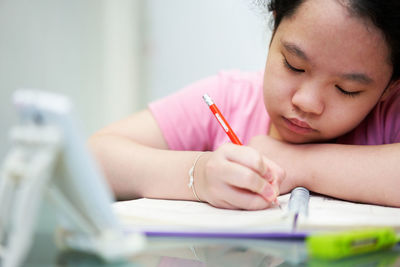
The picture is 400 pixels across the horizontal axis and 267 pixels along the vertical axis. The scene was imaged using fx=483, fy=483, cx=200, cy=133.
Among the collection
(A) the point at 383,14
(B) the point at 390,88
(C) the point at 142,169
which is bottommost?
(C) the point at 142,169

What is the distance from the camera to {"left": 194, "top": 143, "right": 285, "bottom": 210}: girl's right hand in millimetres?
475

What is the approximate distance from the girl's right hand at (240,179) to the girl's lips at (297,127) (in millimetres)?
146

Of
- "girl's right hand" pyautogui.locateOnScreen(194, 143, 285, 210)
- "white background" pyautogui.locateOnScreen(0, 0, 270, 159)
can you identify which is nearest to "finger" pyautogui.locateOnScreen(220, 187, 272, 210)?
"girl's right hand" pyautogui.locateOnScreen(194, 143, 285, 210)

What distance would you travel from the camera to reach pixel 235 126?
834 mm

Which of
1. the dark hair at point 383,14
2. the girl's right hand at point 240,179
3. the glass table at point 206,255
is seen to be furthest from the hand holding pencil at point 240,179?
the dark hair at point 383,14

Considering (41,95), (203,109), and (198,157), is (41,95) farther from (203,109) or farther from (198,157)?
(203,109)

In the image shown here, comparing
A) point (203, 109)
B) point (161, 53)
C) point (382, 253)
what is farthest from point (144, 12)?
point (382, 253)

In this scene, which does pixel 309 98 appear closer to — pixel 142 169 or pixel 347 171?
pixel 347 171

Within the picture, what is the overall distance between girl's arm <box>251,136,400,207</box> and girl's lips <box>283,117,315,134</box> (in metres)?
0.02

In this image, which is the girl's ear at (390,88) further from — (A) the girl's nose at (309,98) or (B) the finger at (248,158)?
Result: (B) the finger at (248,158)

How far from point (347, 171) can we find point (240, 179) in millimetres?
197

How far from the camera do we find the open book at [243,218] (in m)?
0.39

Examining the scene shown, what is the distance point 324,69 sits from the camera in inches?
23.3

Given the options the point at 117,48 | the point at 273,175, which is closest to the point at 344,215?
the point at 273,175
